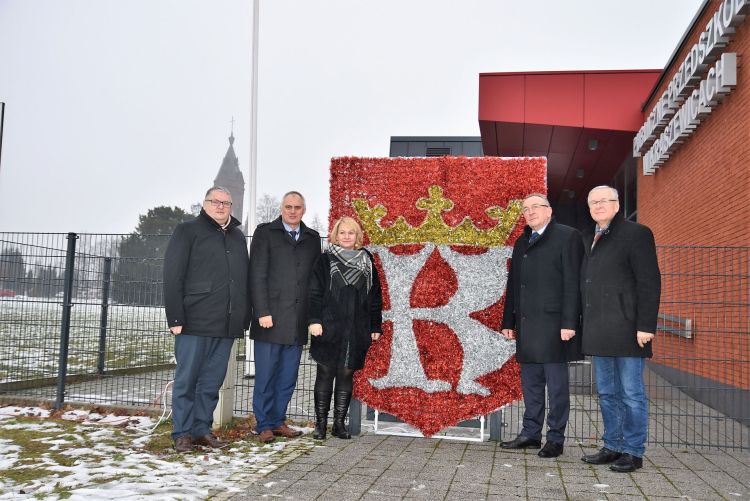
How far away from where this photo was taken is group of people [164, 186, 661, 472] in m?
4.23

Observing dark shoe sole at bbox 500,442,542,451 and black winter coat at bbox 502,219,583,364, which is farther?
dark shoe sole at bbox 500,442,542,451

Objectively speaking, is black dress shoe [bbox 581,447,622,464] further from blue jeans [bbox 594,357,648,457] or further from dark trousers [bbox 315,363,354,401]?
dark trousers [bbox 315,363,354,401]

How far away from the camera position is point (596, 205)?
4406 millimetres

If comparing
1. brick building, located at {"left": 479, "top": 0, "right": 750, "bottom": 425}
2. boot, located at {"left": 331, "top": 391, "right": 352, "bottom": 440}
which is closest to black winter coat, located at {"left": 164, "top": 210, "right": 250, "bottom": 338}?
boot, located at {"left": 331, "top": 391, "right": 352, "bottom": 440}

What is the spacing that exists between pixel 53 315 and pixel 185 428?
2.60m

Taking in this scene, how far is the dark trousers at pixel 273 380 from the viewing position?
193 inches

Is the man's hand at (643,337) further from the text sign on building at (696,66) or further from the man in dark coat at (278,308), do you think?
the text sign on building at (696,66)

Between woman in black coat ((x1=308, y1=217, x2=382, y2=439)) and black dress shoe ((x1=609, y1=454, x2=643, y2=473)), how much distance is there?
1.99 meters

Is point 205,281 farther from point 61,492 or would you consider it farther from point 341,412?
point 61,492

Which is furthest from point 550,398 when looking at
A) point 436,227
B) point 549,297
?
point 436,227

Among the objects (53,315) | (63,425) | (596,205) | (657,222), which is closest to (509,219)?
(596,205)

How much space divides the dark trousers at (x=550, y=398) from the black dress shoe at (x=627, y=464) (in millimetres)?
471

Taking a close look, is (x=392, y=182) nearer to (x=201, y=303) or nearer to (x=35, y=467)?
(x=201, y=303)

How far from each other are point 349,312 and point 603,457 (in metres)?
2.14
